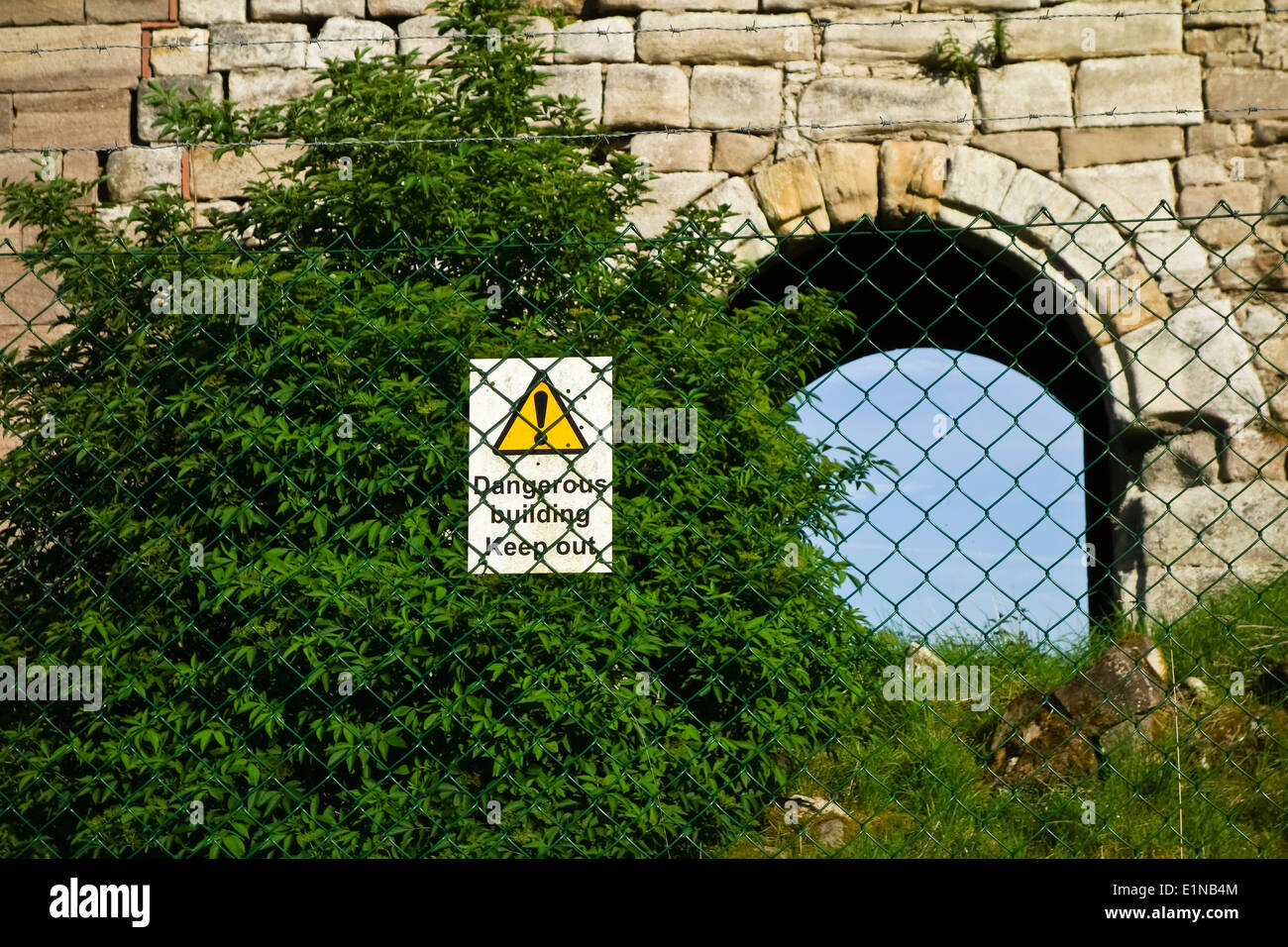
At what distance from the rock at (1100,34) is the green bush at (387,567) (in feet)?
8.44

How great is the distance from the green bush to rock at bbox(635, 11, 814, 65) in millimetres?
2030

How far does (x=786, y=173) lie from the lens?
5.57m

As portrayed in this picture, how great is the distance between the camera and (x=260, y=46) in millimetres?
5781

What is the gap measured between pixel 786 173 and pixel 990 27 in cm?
125

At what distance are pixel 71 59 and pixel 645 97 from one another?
2.99 meters

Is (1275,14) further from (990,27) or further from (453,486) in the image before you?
(453,486)

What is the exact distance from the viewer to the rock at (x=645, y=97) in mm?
5613

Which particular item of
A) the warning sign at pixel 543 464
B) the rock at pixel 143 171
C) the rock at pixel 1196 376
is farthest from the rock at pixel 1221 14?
the rock at pixel 143 171

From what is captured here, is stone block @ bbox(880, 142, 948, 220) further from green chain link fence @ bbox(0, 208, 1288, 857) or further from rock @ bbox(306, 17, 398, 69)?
rock @ bbox(306, 17, 398, 69)

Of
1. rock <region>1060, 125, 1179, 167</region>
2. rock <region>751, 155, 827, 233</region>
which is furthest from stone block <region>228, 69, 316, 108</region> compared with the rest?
rock <region>1060, 125, 1179, 167</region>

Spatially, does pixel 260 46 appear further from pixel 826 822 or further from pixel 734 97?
pixel 826 822

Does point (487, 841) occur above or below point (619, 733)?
below

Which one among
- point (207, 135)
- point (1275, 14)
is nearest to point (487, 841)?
point (207, 135)
